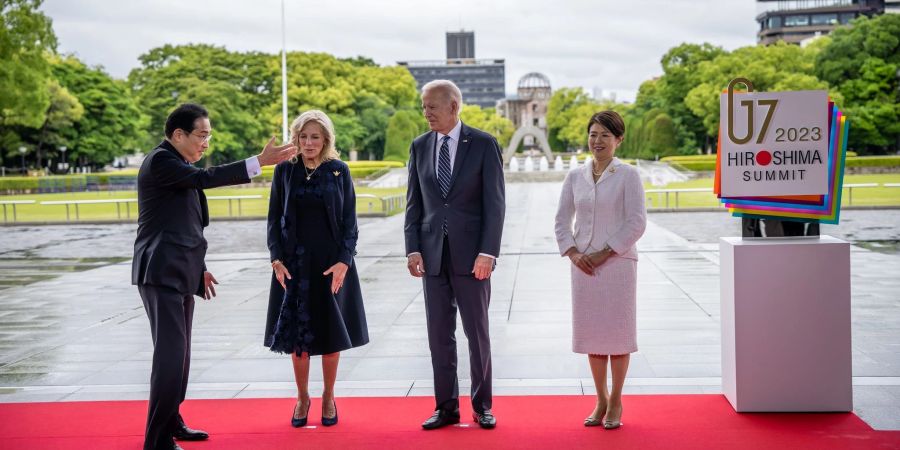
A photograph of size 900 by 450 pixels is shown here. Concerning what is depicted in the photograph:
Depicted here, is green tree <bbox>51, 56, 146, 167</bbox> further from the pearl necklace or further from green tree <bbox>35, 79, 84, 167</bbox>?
the pearl necklace

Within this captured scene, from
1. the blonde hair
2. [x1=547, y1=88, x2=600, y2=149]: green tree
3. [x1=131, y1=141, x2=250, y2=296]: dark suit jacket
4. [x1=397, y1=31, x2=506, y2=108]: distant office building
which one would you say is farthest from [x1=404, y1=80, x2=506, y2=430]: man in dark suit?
[x1=397, y1=31, x2=506, y2=108]: distant office building

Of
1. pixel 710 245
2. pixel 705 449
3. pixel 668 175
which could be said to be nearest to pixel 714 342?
pixel 705 449

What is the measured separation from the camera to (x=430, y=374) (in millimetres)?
6391

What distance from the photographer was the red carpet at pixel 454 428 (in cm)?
457

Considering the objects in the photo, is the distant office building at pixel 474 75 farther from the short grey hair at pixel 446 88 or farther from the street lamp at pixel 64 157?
the short grey hair at pixel 446 88

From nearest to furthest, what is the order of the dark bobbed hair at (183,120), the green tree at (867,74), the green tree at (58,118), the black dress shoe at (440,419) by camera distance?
the dark bobbed hair at (183,120)
the black dress shoe at (440,419)
the green tree at (867,74)
the green tree at (58,118)

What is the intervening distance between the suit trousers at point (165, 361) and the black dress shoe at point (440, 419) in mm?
1276

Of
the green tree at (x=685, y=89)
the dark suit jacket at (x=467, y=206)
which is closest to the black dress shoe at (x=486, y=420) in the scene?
the dark suit jacket at (x=467, y=206)

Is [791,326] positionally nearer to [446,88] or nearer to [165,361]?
[446,88]

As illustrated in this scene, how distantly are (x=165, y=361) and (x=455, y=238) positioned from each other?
5.19 feet

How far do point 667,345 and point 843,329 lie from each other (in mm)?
2288

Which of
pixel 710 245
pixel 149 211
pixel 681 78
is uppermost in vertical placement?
pixel 681 78

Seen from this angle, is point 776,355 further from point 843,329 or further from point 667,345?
point 667,345

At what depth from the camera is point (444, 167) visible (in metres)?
5.04
